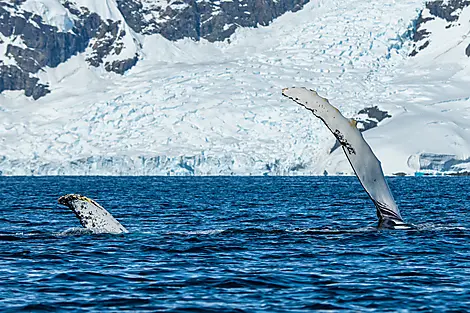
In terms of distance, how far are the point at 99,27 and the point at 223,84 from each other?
6353 centimetres

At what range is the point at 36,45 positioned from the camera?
187375 mm

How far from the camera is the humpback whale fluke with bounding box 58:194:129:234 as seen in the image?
18.3 meters

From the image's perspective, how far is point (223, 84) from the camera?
130250 millimetres

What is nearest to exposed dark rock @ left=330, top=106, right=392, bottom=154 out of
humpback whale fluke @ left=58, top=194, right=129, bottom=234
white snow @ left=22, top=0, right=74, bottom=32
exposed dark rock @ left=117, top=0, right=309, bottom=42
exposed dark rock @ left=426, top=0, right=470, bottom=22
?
exposed dark rock @ left=426, top=0, right=470, bottom=22

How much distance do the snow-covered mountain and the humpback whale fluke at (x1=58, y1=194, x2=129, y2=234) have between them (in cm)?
7924

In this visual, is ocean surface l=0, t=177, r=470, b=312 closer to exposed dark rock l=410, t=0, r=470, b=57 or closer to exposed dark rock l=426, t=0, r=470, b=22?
exposed dark rock l=410, t=0, r=470, b=57

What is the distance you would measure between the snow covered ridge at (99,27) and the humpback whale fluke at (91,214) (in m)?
159

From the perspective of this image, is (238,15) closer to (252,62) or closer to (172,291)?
(252,62)

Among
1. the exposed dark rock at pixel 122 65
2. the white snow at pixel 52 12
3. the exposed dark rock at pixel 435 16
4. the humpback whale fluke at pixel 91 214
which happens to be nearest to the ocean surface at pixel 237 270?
the humpback whale fluke at pixel 91 214

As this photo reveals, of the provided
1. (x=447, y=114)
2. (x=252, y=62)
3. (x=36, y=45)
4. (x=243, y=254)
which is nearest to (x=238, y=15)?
(x=36, y=45)

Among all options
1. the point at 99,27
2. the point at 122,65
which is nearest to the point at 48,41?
the point at 99,27

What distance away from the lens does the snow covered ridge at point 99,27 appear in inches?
7239

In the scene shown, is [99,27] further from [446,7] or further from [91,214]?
[91,214]

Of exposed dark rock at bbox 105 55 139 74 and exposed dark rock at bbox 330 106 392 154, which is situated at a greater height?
exposed dark rock at bbox 105 55 139 74
